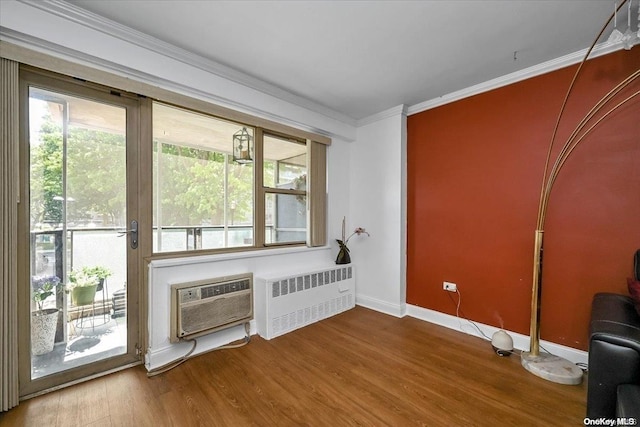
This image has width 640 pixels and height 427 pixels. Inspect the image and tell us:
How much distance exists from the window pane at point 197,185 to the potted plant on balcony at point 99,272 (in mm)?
372

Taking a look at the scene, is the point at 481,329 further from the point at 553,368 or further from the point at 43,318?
the point at 43,318

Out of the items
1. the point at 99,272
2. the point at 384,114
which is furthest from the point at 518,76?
the point at 99,272

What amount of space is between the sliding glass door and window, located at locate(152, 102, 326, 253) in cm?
29

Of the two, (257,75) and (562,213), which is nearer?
(562,213)

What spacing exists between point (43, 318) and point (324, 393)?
2.00 meters

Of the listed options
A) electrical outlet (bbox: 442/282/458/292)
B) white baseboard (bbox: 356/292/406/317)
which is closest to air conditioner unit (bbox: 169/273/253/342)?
white baseboard (bbox: 356/292/406/317)

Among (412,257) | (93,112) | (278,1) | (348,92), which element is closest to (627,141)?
(412,257)

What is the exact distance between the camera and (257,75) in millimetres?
2547

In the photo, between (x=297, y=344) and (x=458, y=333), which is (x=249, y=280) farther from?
(x=458, y=333)

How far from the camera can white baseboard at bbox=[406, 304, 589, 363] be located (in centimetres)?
216

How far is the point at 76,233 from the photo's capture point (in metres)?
1.95

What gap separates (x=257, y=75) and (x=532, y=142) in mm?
2622

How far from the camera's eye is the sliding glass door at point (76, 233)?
69.7 inches

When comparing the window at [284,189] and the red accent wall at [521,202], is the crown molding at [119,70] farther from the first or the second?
the red accent wall at [521,202]
